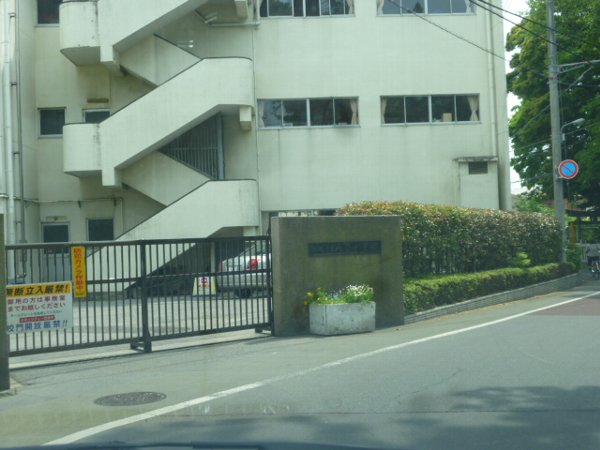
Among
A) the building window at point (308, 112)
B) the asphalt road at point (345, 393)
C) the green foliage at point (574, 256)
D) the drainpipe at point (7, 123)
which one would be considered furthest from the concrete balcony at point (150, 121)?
the green foliage at point (574, 256)

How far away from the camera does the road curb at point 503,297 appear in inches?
610

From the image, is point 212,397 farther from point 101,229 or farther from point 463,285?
point 101,229

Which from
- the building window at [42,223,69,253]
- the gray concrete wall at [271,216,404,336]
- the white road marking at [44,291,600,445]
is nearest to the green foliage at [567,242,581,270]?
the gray concrete wall at [271,216,404,336]

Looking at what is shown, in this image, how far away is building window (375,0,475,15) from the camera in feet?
83.0

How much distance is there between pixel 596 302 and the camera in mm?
17188

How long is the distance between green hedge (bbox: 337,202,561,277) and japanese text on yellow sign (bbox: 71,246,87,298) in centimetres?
734

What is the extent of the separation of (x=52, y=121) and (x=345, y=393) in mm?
19296

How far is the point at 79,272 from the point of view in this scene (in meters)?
10.6

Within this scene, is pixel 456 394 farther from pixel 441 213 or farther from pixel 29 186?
pixel 29 186

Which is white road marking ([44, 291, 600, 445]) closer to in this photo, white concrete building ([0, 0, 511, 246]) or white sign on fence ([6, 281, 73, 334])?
white sign on fence ([6, 281, 73, 334])

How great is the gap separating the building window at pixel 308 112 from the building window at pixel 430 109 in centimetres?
126

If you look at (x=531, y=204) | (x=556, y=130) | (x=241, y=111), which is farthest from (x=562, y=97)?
(x=241, y=111)

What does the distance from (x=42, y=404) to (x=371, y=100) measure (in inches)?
751

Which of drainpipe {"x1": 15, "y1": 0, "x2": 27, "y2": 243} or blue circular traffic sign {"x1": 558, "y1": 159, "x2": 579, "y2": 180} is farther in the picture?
blue circular traffic sign {"x1": 558, "y1": 159, "x2": 579, "y2": 180}
